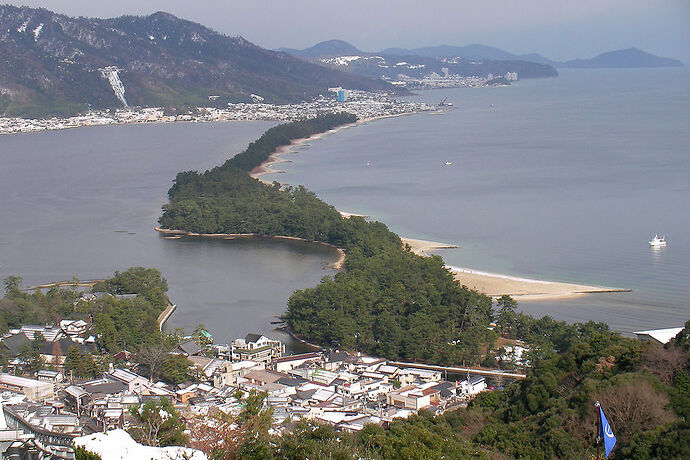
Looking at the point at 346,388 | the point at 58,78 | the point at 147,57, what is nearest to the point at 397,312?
the point at 346,388

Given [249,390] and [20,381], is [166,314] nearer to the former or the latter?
[20,381]

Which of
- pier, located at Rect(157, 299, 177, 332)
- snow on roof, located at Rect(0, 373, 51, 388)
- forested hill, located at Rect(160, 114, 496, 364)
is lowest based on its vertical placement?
pier, located at Rect(157, 299, 177, 332)

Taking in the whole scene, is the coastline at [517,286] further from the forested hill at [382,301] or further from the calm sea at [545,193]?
the forested hill at [382,301]

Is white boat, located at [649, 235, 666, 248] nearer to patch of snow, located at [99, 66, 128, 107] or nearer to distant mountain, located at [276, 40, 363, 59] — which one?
patch of snow, located at [99, 66, 128, 107]

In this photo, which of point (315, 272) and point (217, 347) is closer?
point (217, 347)

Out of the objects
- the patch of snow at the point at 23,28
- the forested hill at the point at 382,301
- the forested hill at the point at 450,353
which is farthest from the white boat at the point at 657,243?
the patch of snow at the point at 23,28

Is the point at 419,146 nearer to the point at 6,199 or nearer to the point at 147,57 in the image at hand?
the point at 6,199

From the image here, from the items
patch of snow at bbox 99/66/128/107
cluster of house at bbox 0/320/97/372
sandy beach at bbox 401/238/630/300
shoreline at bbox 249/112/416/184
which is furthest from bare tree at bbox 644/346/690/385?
patch of snow at bbox 99/66/128/107

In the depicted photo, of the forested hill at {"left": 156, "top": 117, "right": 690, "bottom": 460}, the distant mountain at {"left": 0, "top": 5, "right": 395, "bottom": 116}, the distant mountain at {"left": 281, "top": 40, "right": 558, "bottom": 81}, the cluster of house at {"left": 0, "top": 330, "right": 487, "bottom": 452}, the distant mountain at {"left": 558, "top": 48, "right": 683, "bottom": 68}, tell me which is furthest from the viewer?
the distant mountain at {"left": 558, "top": 48, "right": 683, "bottom": 68}
